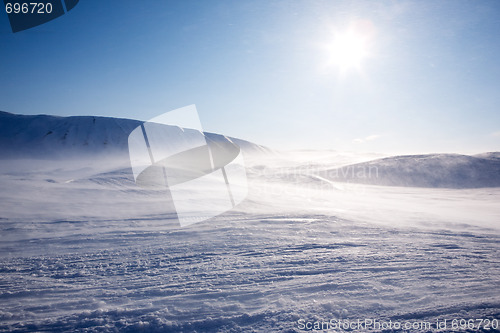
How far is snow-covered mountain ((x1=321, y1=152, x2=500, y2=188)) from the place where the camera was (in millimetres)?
27047

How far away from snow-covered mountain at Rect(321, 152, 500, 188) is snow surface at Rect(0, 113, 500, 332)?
23.0 m

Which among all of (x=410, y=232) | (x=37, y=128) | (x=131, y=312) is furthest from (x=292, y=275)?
(x=37, y=128)

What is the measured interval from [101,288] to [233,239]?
8.67 feet

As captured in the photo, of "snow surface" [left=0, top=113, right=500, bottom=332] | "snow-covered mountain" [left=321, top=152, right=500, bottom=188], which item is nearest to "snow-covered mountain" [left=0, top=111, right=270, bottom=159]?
"snow-covered mountain" [left=321, top=152, right=500, bottom=188]

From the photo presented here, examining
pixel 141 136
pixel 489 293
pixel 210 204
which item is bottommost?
pixel 489 293

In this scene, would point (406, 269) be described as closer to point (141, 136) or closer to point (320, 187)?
point (320, 187)

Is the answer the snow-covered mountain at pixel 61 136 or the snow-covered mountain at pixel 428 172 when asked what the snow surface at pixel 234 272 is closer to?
the snow-covered mountain at pixel 428 172

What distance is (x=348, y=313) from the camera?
9.62 ft

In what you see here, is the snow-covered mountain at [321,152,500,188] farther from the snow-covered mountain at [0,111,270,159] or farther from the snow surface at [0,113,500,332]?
the snow-covered mountain at [0,111,270,159]

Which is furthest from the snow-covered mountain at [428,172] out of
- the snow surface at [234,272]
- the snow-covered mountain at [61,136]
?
the snow-covered mountain at [61,136]

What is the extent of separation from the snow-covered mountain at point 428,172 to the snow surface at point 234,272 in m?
23.0

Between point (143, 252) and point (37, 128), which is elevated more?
point (37, 128)

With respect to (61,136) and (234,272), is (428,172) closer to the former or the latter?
(234,272)

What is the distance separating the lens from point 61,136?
166 ft
